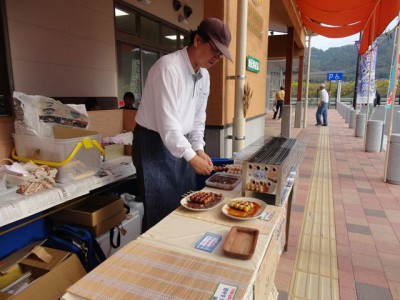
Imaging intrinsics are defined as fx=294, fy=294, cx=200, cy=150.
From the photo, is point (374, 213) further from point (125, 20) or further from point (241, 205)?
point (125, 20)

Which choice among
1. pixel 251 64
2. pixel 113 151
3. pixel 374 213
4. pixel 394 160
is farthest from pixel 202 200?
pixel 394 160

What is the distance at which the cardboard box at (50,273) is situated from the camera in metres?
1.53

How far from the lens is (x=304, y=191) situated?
→ 4.25 m

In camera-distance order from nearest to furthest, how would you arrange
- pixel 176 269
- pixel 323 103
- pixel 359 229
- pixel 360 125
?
pixel 176 269, pixel 359 229, pixel 360 125, pixel 323 103

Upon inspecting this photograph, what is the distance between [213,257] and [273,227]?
1.26 feet

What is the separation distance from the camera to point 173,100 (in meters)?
1.62

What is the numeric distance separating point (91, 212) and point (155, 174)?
63cm

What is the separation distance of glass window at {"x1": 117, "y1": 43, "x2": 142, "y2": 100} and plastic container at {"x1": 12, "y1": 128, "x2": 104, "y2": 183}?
13.0 feet

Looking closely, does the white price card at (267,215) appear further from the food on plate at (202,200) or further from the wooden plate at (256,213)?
the food on plate at (202,200)

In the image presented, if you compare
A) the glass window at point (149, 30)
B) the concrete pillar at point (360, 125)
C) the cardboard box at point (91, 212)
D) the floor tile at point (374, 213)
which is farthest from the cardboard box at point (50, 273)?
the concrete pillar at point (360, 125)

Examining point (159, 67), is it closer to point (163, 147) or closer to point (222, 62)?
point (163, 147)

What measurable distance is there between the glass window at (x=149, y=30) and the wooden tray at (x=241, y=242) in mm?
5660

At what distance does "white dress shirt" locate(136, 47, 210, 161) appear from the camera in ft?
5.28

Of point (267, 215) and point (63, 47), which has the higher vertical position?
point (63, 47)
